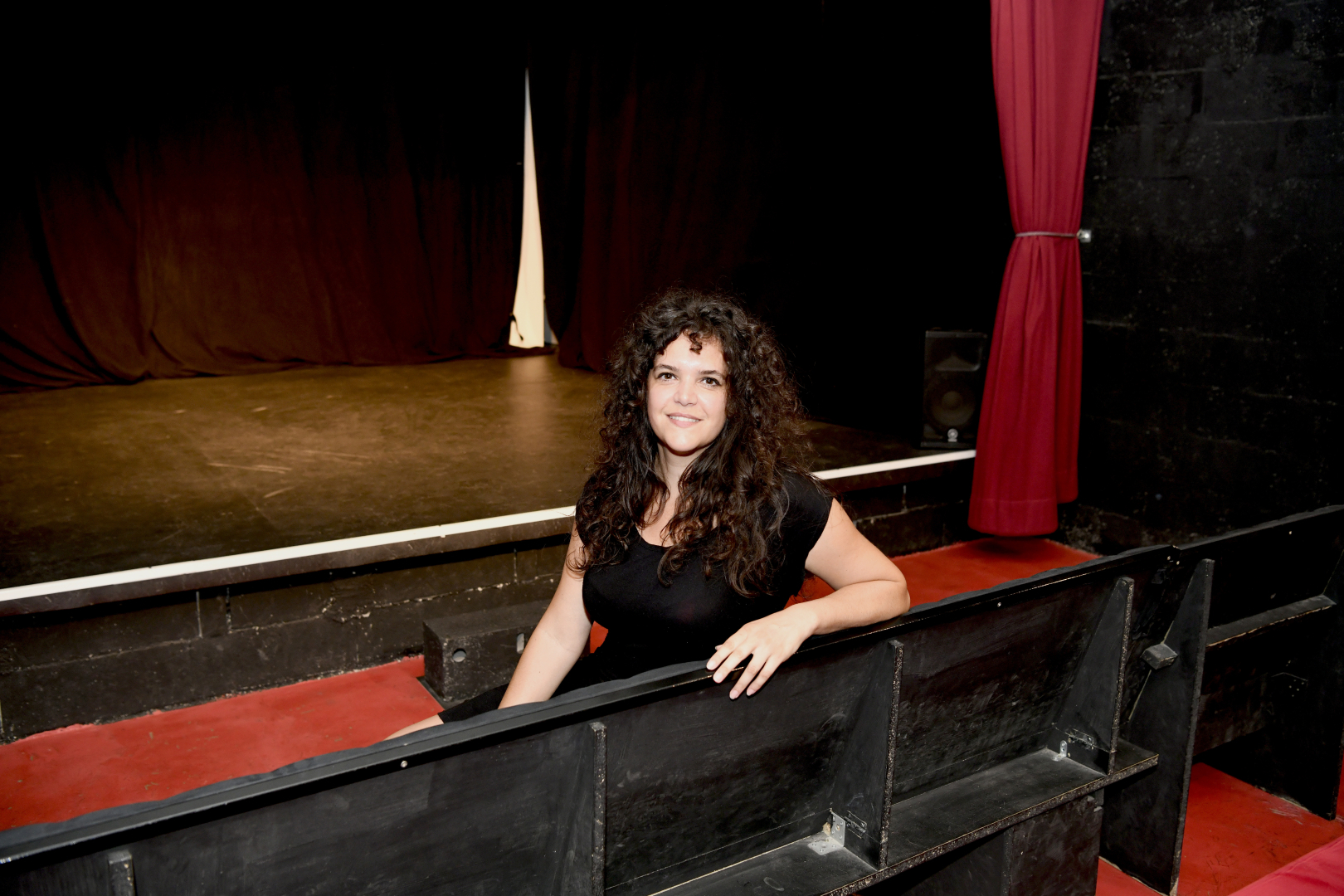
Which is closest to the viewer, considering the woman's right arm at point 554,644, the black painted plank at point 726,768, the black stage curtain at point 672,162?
the black painted plank at point 726,768

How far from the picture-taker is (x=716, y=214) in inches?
234

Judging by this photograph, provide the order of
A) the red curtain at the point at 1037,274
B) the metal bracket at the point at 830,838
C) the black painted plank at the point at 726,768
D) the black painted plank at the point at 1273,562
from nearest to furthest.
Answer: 1. the black painted plank at the point at 726,768
2. the metal bracket at the point at 830,838
3. the black painted plank at the point at 1273,562
4. the red curtain at the point at 1037,274

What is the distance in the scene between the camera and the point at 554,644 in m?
1.75

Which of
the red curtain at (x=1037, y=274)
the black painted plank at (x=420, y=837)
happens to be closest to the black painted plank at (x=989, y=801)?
the black painted plank at (x=420, y=837)

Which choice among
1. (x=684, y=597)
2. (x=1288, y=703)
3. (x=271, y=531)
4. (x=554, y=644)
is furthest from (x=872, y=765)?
(x=271, y=531)

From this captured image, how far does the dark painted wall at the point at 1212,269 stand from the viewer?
3346 millimetres

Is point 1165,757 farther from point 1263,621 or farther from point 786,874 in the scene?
point 786,874

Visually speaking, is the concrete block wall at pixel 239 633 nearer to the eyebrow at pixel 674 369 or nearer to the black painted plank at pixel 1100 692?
the eyebrow at pixel 674 369

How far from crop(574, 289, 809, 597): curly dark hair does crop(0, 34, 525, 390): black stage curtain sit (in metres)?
5.23

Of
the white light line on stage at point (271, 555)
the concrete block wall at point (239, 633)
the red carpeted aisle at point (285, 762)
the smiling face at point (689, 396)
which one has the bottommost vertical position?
the red carpeted aisle at point (285, 762)

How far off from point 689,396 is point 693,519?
7.8 inches

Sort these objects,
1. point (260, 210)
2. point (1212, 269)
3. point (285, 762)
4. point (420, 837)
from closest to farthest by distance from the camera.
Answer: point (420, 837), point (285, 762), point (1212, 269), point (260, 210)

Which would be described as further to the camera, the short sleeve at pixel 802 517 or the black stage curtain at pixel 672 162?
the black stage curtain at pixel 672 162

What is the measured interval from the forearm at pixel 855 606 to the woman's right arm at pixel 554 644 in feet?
1.49
